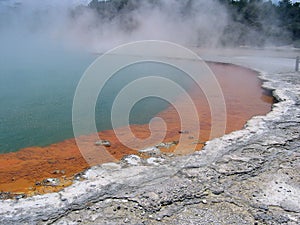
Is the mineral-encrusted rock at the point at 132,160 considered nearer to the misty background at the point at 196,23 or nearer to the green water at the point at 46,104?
the green water at the point at 46,104

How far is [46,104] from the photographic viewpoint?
5777 millimetres

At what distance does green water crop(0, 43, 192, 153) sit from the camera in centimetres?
425

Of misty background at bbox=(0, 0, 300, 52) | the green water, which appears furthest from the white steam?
the green water

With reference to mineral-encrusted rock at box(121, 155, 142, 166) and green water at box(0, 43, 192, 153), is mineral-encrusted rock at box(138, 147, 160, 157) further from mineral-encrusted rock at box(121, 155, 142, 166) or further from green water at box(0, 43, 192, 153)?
green water at box(0, 43, 192, 153)

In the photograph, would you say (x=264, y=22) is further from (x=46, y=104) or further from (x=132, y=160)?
(x=132, y=160)

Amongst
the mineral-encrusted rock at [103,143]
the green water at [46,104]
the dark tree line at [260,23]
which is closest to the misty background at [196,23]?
the dark tree line at [260,23]

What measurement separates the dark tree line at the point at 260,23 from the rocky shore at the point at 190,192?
49.0 ft

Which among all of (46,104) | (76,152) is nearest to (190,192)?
(76,152)

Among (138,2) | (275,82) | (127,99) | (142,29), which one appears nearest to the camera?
(127,99)

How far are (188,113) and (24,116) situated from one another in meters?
2.78

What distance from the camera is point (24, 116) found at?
5.04m

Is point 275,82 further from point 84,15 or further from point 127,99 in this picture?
point 84,15

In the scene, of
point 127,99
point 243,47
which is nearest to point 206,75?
point 127,99

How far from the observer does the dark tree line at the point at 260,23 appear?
664 inches
